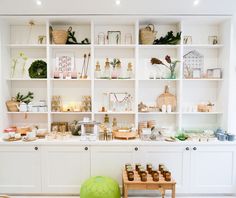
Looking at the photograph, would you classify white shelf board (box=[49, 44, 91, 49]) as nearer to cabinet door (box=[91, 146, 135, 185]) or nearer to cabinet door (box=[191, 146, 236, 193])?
cabinet door (box=[91, 146, 135, 185])

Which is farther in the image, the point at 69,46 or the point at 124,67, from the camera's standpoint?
the point at 124,67

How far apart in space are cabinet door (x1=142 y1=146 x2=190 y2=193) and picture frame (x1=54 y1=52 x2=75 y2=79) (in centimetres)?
165

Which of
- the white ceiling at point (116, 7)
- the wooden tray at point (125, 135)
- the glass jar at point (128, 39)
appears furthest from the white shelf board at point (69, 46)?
the wooden tray at point (125, 135)

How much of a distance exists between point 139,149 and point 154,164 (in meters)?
0.29

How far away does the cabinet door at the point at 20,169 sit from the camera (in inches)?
116

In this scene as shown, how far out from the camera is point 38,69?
3348mm

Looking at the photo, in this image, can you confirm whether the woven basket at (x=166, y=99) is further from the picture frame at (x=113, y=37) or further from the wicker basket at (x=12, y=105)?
the wicker basket at (x=12, y=105)

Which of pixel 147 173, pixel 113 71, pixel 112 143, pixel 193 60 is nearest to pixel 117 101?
pixel 113 71

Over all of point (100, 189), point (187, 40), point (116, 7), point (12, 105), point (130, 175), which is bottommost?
point (100, 189)

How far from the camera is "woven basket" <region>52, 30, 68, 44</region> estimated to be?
10.5ft

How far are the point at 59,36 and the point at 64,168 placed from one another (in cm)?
185

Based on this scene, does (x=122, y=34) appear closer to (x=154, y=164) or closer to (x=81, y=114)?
(x=81, y=114)

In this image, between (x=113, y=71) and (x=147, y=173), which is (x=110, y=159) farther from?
(x=113, y=71)

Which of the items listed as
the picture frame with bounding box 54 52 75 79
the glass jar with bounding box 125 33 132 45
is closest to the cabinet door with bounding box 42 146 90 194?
the picture frame with bounding box 54 52 75 79
